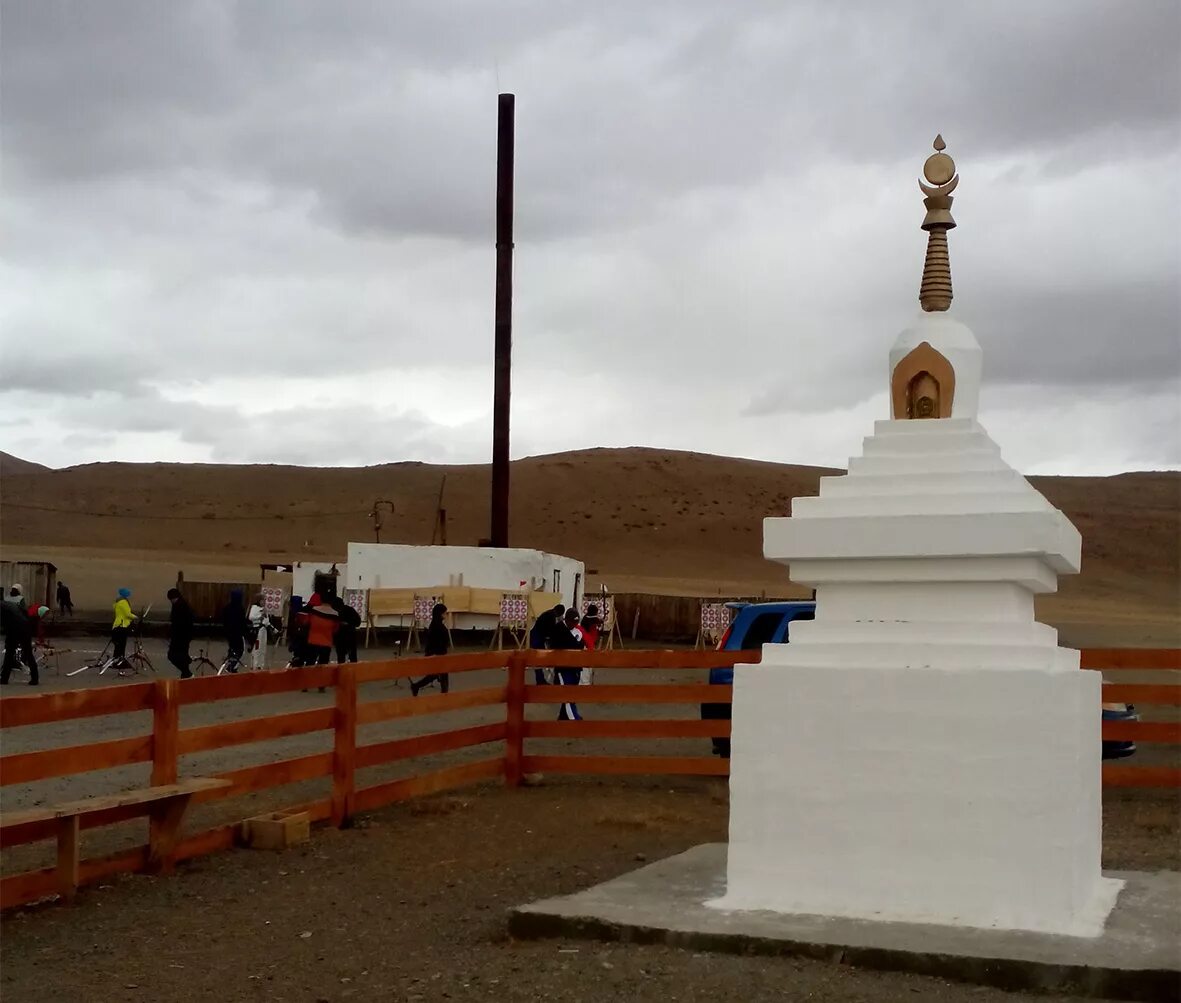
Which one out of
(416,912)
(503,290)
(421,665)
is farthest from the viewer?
(503,290)

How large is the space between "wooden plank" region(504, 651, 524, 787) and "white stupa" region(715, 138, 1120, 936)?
5.20 metres

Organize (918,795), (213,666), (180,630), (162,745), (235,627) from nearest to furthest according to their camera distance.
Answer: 1. (918,795)
2. (162,745)
3. (180,630)
4. (235,627)
5. (213,666)

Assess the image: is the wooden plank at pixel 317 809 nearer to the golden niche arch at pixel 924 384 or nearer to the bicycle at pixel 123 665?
the golden niche arch at pixel 924 384

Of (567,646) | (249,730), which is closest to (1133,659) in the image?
(567,646)

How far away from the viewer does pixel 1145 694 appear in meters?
11.1

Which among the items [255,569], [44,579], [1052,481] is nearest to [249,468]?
[255,569]

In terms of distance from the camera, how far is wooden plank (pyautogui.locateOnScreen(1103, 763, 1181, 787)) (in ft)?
35.5

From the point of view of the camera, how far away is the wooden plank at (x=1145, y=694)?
36.1ft

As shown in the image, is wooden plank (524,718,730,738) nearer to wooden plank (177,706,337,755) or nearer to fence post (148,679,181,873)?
wooden plank (177,706,337,755)

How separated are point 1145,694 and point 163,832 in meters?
A: 7.41

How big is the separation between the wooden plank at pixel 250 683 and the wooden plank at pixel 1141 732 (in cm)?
583

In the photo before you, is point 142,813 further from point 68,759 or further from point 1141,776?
point 1141,776

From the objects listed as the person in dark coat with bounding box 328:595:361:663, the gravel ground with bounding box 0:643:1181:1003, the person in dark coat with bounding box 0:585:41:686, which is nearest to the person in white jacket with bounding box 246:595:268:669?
the person in dark coat with bounding box 328:595:361:663

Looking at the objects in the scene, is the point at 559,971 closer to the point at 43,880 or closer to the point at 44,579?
the point at 43,880
